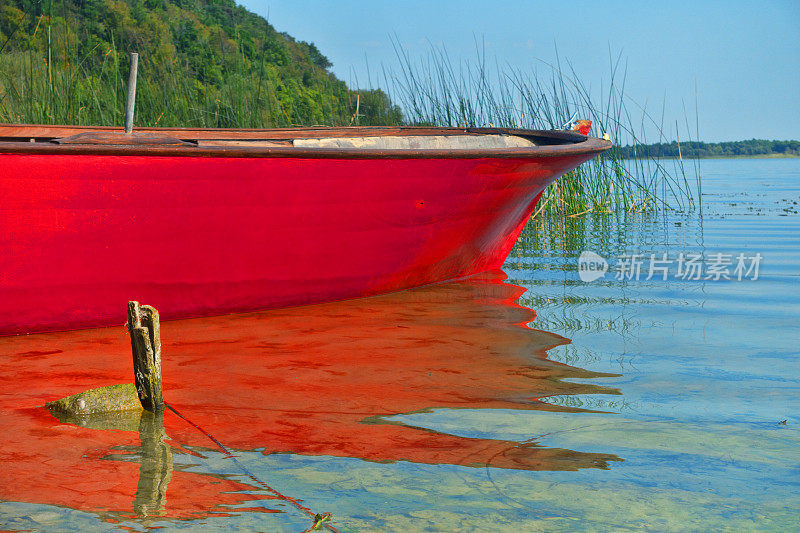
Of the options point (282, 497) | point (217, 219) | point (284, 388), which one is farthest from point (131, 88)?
point (282, 497)

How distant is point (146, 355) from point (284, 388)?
1.51 feet

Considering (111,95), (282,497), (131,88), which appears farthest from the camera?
(111,95)

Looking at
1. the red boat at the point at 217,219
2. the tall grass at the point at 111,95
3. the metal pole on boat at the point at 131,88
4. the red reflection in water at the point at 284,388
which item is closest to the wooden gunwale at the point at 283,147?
the red boat at the point at 217,219

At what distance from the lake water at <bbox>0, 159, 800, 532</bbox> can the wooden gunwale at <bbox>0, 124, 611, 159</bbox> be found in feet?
2.40

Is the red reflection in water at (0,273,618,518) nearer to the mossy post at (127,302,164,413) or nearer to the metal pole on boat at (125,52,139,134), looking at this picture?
the mossy post at (127,302,164,413)

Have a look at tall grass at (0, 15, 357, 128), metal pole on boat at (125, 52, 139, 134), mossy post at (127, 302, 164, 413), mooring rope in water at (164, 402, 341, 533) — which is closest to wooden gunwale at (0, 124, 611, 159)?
metal pole on boat at (125, 52, 139, 134)

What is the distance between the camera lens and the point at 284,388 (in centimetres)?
241

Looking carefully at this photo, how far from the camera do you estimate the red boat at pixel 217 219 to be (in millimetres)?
3154

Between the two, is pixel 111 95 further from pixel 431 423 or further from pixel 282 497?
pixel 282 497

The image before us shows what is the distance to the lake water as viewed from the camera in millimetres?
1551

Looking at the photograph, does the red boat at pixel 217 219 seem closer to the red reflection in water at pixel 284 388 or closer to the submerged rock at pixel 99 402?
the red reflection in water at pixel 284 388

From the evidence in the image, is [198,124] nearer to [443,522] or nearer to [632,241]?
[632,241]

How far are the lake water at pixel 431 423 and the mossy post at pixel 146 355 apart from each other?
0.08m

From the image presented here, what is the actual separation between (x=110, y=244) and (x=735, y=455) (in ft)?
8.19
